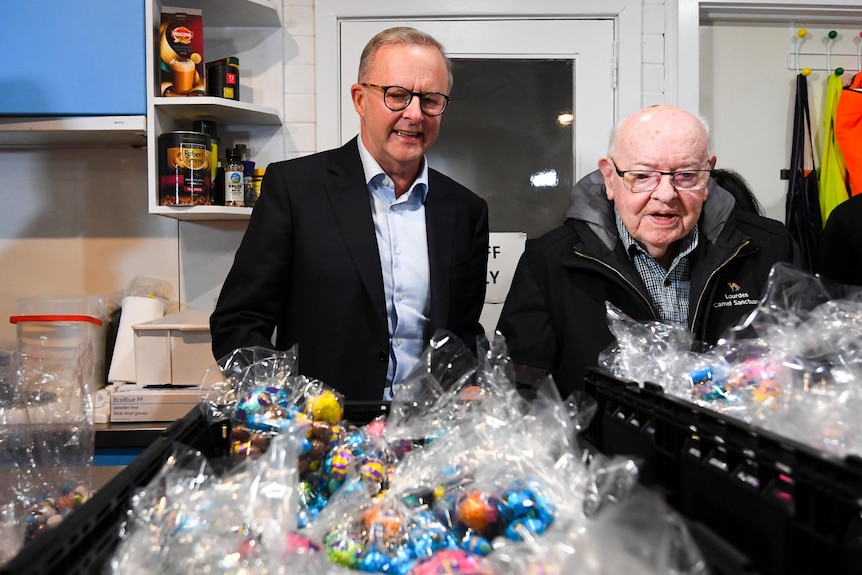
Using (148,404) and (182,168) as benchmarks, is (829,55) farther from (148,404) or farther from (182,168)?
(148,404)

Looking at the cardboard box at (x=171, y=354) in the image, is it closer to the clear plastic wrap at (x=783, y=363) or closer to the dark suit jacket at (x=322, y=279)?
the dark suit jacket at (x=322, y=279)

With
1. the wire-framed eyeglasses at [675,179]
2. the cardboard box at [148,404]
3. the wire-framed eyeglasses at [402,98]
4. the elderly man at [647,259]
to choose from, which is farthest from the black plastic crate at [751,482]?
the cardboard box at [148,404]

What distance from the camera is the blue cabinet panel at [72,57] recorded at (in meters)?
2.37

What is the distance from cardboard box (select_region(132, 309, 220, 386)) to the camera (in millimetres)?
2271

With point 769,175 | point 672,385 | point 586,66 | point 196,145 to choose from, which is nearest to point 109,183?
point 196,145

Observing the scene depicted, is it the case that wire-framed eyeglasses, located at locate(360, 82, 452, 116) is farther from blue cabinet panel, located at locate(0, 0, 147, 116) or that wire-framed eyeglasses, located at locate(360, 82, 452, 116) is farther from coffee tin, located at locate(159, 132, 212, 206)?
blue cabinet panel, located at locate(0, 0, 147, 116)

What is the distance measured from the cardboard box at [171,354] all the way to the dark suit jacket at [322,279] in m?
0.50

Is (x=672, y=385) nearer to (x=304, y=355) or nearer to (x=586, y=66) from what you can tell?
(x=304, y=355)

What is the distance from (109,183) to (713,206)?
2.28m

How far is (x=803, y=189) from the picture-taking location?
2.91 meters

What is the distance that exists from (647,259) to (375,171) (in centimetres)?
77

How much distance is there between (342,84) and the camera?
9.22 ft

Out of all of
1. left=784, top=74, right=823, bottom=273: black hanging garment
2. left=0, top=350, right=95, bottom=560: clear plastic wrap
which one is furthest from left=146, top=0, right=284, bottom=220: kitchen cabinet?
left=784, top=74, right=823, bottom=273: black hanging garment

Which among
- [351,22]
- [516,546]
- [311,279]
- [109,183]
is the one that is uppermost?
[351,22]
